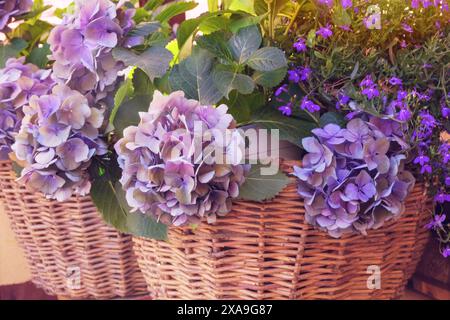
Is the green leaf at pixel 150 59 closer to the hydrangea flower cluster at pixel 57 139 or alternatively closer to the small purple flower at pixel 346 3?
the hydrangea flower cluster at pixel 57 139

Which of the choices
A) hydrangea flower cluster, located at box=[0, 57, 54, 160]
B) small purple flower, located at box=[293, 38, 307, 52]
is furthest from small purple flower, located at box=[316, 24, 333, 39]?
hydrangea flower cluster, located at box=[0, 57, 54, 160]

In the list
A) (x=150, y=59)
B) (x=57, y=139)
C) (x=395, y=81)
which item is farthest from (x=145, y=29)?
(x=395, y=81)

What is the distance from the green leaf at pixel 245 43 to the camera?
1.90 ft

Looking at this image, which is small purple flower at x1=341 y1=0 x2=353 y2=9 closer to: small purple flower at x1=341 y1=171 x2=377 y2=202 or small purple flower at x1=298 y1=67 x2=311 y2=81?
small purple flower at x1=298 y1=67 x2=311 y2=81

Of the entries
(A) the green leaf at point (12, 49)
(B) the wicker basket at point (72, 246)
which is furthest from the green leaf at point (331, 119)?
(A) the green leaf at point (12, 49)

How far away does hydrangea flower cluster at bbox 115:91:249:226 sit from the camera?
0.52 m

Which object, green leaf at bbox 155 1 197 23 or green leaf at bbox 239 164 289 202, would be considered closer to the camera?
green leaf at bbox 239 164 289 202

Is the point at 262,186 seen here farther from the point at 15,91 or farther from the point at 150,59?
the point at 15,91

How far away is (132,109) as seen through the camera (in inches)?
24.1

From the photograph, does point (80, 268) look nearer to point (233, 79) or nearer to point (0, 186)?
point (0, 186)

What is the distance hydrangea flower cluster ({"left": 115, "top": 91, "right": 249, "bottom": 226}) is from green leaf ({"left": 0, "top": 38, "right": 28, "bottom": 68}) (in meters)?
0.33

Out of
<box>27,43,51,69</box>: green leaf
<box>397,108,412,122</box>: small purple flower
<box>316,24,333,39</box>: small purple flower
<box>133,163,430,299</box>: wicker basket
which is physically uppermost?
<box>316,24,333,39</box>: small purple flower

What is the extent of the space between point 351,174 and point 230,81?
0.16 meters
